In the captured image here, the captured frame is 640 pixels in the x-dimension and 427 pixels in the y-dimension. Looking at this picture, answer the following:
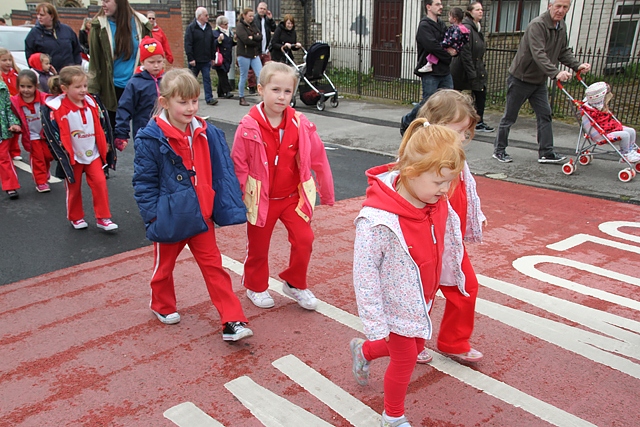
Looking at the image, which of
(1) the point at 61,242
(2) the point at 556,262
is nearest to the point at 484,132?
(2) the point at 556,262

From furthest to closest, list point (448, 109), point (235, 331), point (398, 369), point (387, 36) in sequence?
1. point (387, 36)
2. point (235, 331)
3. point (448, 109)
4. point (398, 369)

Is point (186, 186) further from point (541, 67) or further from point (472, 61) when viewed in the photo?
point (472, 61)

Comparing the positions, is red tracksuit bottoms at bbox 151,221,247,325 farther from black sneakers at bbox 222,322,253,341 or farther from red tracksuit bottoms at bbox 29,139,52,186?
red tracksuit bottoms at bbox 29,139,52,186

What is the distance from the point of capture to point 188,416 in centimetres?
304

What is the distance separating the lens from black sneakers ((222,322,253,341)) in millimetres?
3668

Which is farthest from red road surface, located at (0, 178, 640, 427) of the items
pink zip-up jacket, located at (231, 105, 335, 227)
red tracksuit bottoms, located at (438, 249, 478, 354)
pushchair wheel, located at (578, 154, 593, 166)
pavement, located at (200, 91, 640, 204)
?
pushchair wheel, located at (578, 154, 593, 166)

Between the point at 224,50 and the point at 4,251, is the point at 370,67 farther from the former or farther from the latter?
the point at 4,251

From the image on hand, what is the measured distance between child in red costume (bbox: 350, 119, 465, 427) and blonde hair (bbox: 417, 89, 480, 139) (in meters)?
0.44

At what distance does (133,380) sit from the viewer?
3.35 metres

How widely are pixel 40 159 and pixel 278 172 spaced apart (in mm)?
4424

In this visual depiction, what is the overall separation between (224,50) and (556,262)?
37.2 ft

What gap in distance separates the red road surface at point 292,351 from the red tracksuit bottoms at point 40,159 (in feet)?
8.53

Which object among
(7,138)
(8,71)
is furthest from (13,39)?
(7,138)

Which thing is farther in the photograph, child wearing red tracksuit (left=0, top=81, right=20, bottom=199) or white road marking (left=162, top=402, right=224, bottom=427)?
child wearing red tracksuit (left=0, top=81, right=20, bottom=199)
